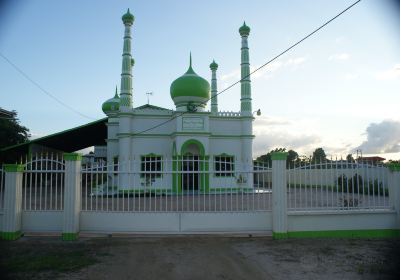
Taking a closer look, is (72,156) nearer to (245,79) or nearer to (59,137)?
(245,79)

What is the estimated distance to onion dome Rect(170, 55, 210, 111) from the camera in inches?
809

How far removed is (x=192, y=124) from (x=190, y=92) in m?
1.95

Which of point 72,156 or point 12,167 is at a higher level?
point 72,156

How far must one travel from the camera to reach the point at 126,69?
20.2 m

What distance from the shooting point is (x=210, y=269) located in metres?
5.80

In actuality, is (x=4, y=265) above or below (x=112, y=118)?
below

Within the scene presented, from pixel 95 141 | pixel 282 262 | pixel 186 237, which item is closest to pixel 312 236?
pixel 282 262

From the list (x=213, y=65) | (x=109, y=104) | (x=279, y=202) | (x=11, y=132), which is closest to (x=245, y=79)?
(x=213, y=65)

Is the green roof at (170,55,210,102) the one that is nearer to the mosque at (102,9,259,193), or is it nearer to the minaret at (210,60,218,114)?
the mosque at (102,9,259,193)

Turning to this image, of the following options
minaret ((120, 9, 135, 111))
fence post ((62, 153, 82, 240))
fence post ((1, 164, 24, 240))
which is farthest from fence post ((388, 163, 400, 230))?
minaret ((120, 9, 135, 111))

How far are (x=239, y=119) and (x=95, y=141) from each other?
16482 millimetres

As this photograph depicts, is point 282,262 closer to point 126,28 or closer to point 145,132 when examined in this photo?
point 145,132

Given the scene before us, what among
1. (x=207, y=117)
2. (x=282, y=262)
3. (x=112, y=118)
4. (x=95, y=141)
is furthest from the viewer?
(x=95, y=141)

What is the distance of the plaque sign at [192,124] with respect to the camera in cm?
1972
